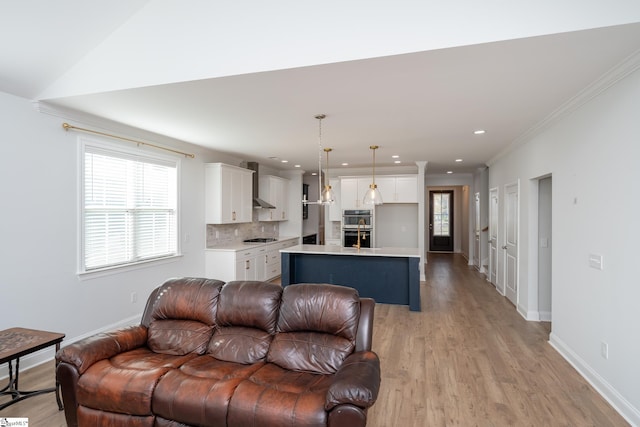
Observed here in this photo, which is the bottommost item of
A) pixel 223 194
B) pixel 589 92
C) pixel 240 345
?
pixel 240 345

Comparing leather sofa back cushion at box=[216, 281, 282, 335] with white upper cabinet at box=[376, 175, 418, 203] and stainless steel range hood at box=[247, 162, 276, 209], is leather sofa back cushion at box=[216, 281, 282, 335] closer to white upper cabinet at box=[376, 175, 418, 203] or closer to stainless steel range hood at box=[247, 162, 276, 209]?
stainless steel range hood at box=[247, 162, 276, 209]

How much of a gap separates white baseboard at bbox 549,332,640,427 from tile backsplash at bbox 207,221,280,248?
5.08 metres

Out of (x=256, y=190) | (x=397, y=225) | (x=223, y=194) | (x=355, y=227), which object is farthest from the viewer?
(x=397, y=225)

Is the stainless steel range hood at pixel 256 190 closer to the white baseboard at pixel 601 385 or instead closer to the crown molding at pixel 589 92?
the crown molding at pixel 589 92

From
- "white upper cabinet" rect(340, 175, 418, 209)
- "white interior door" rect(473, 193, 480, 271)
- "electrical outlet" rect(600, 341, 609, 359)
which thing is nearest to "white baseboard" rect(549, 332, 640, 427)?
"electrical outlet" rect(600, 341, 609, 359)

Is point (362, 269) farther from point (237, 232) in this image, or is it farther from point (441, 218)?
point (441, 218)

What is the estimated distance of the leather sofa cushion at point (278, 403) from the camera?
172 cm

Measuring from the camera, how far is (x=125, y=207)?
412cm

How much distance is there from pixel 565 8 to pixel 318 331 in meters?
2.52

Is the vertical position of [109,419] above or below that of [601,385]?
above

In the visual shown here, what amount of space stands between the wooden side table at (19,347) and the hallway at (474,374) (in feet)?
7.99

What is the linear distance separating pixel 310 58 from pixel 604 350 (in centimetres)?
323

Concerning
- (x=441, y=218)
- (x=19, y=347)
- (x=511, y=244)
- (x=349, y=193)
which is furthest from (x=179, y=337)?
(x=441, y=218)

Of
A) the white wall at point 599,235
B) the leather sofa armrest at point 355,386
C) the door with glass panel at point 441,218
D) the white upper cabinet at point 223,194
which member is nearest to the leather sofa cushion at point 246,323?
the leather sofa armrest at point 355,386
